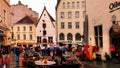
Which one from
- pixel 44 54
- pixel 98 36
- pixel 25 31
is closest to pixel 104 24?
pixel 98 36

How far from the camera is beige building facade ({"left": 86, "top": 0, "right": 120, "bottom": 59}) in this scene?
2842cm

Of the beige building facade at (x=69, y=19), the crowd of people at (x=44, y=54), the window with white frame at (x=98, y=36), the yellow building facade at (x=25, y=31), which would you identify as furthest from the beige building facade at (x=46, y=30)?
the window with white frame at (x=98, y=36)

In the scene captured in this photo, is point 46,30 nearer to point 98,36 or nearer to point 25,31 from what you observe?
→ point 25,31

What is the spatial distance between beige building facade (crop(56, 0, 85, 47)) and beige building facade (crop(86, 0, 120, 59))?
47327mm

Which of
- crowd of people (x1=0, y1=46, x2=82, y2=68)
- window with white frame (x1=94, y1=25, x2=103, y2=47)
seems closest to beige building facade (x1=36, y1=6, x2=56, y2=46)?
crowd of people (x1=0, y1=46, x2=82, y2=68)

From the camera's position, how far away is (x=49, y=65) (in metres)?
20.1

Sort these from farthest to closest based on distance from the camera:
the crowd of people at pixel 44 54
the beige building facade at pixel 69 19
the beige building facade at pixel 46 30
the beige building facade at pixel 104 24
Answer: the beige building facade at pixel 46 30, the beige building facade at pixel 69 19, the beige building facade at pixel 104 24, the crowd of people at pixel 44 54

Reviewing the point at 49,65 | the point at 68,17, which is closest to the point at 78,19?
the point at 68,17

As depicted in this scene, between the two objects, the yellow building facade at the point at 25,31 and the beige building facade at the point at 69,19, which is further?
the yellow building facade at the point at 25,31

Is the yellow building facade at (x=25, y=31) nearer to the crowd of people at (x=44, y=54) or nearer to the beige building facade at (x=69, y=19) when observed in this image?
the beige building facade at (x=69, y=19)

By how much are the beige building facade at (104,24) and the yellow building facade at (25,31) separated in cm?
6199

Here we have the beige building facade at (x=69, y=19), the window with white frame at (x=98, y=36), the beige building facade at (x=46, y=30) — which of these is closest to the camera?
the window with white frame at (x=98, y=36)

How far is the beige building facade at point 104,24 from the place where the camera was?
28422mm

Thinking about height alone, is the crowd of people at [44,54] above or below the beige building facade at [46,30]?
below
